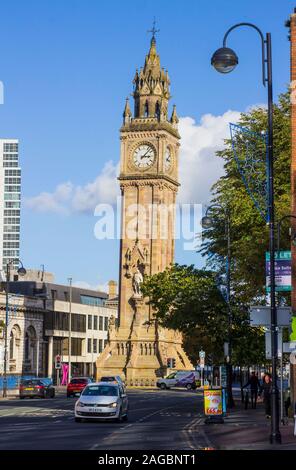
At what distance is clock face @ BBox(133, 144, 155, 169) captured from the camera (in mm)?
116188

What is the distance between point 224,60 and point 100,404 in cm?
1633

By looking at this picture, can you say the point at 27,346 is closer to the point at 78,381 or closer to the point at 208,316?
the point at 78,381

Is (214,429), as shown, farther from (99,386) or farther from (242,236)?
(242,236)

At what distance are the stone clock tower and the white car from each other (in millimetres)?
69957

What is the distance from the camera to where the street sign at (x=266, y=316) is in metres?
26.7

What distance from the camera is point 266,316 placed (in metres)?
26.8

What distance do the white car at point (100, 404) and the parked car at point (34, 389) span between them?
3241 centimetres

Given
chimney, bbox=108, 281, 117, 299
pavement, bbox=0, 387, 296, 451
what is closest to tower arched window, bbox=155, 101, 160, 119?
chimney, bbox=108, 281, 117, 299

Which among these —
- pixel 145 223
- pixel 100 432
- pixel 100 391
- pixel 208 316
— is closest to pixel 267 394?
pixel 100 391

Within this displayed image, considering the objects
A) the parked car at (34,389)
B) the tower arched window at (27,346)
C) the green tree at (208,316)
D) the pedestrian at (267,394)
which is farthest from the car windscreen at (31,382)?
the tower arched window at (27,346)

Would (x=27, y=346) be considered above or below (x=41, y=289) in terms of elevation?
below

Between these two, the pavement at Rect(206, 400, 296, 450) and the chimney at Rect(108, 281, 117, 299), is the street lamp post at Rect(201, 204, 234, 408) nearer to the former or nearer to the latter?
the pavement at Rect(206, 400, 296, 450)
